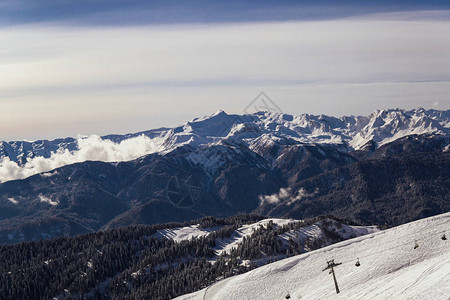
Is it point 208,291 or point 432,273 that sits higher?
point 432,273

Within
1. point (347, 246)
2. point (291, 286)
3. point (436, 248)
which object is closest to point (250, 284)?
point (291, 286)

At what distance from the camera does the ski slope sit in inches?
2763

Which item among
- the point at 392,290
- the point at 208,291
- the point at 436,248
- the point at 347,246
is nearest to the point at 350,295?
the point at 392,290

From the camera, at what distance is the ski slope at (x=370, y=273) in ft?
230

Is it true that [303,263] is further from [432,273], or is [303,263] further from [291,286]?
[432,273]

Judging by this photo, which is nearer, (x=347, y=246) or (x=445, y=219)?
(x=445, y=219)

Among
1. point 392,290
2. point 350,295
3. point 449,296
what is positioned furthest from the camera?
point 350,295

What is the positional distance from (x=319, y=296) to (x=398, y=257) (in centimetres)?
2228

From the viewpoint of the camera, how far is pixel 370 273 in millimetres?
92375

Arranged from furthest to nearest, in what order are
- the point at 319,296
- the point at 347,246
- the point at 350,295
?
the point at 347,246, the point at 319,296, the point at 350,295

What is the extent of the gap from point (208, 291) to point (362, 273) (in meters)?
53.5

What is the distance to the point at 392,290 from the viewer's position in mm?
70125

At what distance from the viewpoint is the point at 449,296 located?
57094 mm

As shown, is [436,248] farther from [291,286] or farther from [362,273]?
[291,286]
